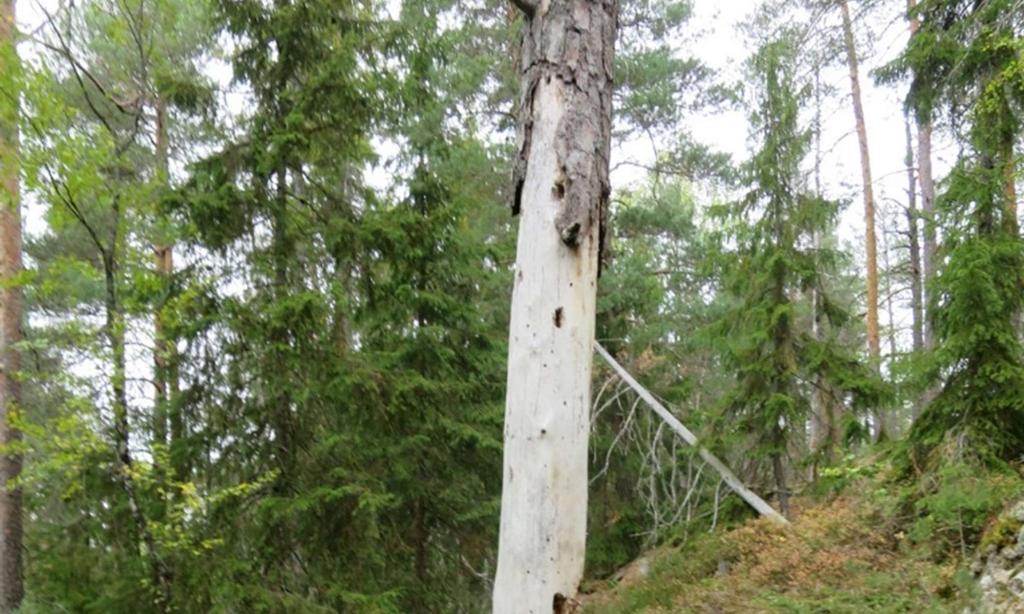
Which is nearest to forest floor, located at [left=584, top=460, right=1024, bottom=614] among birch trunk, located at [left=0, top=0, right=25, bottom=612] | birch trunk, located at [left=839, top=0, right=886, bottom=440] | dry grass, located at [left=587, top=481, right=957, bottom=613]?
dry grass, located at [left=587, top=481, right=957, bottom=613]

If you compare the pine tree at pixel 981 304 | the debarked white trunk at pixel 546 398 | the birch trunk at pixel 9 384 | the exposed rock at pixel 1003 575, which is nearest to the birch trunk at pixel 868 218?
the pine tree at pixel 981 304

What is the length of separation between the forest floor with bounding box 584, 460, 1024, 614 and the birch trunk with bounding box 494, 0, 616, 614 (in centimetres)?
53

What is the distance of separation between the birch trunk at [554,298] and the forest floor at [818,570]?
53cm

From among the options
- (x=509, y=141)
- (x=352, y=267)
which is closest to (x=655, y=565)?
(x=352, y=267)

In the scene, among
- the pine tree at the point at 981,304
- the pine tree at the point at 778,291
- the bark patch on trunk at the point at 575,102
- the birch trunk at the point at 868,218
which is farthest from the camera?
the birch trunk at the point at 868,218

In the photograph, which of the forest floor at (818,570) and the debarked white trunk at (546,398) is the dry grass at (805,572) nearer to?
the forest floor at (818,570)

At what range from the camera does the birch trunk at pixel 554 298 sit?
11.0ft

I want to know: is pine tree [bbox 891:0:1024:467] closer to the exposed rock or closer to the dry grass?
the dry grass

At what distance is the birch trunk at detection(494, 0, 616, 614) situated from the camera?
11.0 feet

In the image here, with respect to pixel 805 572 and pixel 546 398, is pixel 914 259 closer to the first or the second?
pixel 805 572

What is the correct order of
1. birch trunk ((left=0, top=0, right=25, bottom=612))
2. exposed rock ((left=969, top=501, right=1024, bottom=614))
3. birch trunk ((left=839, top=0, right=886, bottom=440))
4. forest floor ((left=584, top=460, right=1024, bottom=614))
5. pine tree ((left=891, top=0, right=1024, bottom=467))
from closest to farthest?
exposed rock ((left=969, top=501, right=1024, bottom=614))
forest floor ((left=584, top=460, right=1024, bottom=614))
pine tree ((left=891, top=0, right=1024, bottom=467))
birch trunk ((left=0, top=0, right=25, bottom=612))
birch trunk ((left=839, top=0, right=886, bottom=440))

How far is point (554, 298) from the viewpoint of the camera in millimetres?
3533

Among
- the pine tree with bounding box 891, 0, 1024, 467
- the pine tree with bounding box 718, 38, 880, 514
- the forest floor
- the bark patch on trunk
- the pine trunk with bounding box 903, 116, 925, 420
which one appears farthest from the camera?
the pine trunk with bounding box 903, 116, 925, 420

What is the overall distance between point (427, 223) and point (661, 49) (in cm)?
753
